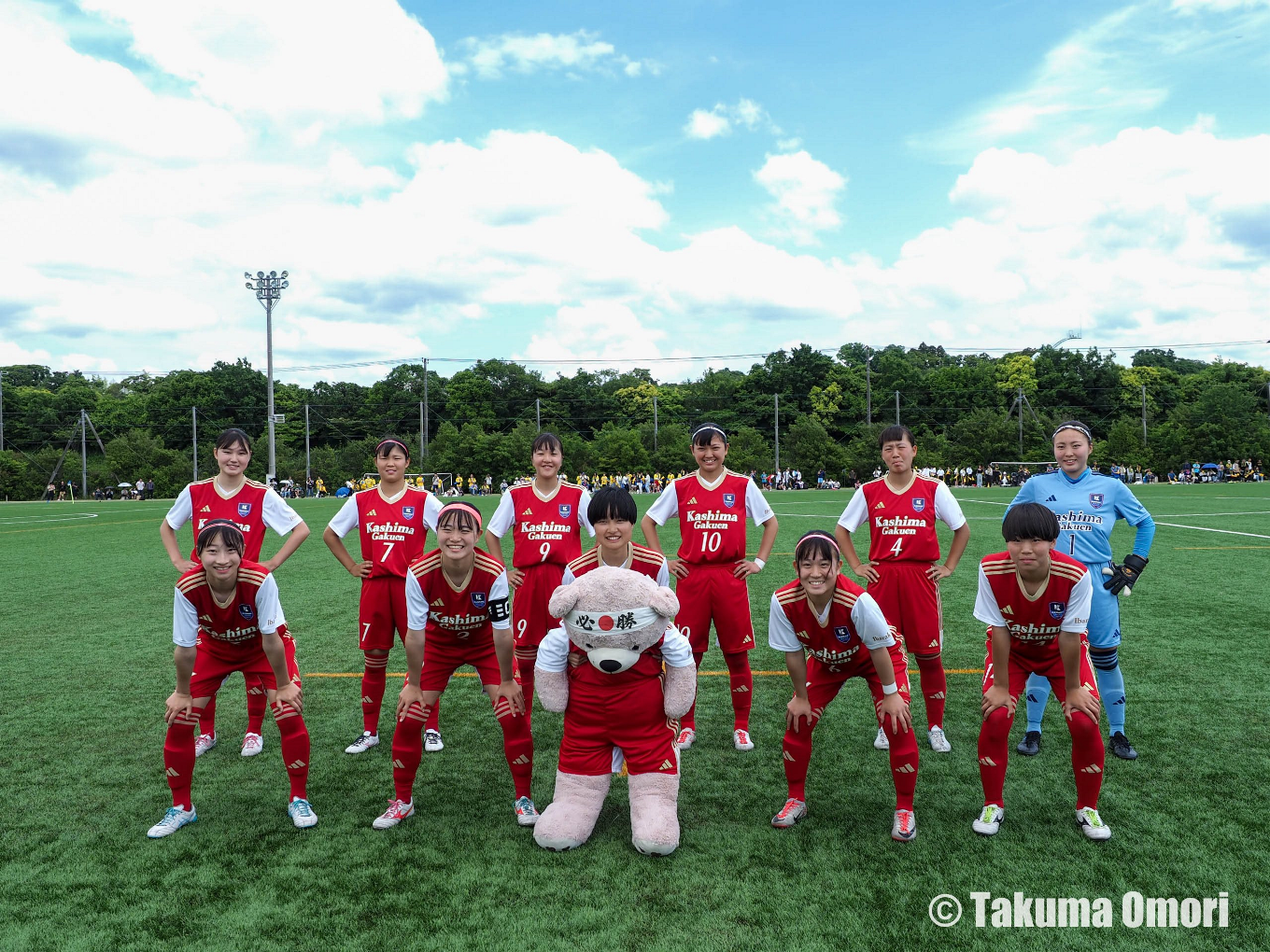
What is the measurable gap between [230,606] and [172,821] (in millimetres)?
1143

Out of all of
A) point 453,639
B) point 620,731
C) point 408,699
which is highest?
point 453,639

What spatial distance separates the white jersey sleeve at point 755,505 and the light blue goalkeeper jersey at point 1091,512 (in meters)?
1.60

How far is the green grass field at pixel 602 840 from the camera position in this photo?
3230 mm

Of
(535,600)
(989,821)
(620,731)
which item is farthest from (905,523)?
(535,600)

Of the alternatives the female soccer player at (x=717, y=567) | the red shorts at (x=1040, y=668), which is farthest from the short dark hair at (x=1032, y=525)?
the female soccer player at (x=717, y=567)

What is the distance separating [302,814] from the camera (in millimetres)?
4207

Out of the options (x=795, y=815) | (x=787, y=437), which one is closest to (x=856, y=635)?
(x=795, y=815)

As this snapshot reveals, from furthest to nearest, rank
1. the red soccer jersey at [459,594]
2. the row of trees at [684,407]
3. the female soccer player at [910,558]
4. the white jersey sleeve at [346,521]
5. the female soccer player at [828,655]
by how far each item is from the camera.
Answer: the row of trees at [684,407] < the white jersey sleeve at [346,521] < the female soccer player at [910,558] < the red soccer jersey at [459,594] < the female soccer player at [828,655]

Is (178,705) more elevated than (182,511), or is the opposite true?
(182,511)

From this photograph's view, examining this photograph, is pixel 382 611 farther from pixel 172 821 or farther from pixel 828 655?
pixel 828 655

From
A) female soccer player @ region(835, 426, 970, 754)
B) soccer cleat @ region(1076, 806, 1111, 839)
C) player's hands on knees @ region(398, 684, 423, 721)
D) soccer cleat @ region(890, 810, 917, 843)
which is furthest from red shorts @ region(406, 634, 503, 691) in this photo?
soccer cleat @ region(1076, 806, 1111, 839)

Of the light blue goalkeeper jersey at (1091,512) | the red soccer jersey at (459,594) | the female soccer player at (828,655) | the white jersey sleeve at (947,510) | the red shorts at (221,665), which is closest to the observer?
the female soccer player at (828,655)

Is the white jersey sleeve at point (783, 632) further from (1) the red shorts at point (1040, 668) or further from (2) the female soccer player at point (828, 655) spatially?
(1) the red shorts at point (1040, 668)

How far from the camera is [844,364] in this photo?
80625 mm
